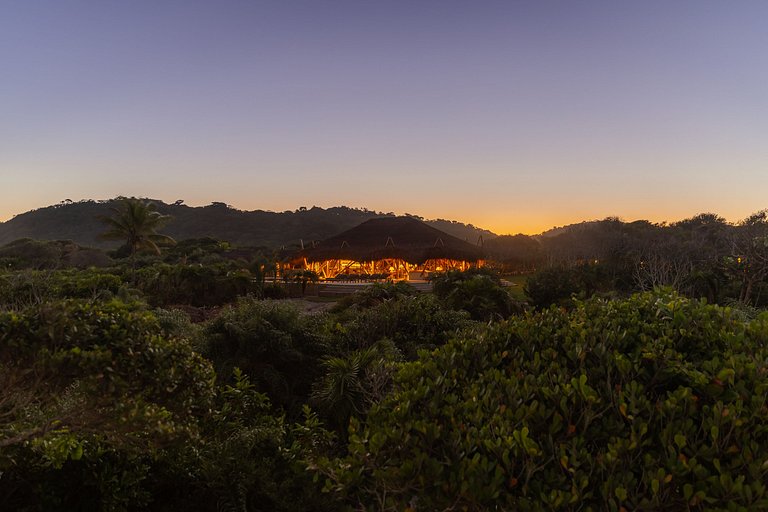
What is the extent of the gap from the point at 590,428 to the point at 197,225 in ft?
409

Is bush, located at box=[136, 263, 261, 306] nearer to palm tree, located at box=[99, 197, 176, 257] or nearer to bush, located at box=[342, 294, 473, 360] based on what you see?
palm tree, located at box=[99, 197, 176, 257]

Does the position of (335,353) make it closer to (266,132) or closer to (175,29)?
(175,29)

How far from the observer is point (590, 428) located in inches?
97.7

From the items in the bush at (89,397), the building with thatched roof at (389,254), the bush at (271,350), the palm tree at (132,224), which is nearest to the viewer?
the bush at (89,397)

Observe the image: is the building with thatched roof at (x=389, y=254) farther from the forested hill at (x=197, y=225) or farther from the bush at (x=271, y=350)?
the forested hill at (x=197, y=225)

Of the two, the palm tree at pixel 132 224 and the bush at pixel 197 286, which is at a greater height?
the palm tree at pixel 132 224

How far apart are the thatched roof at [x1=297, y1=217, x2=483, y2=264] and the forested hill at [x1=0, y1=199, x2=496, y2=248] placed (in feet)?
202

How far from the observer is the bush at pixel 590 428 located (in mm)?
2107

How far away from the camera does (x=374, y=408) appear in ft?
9.94

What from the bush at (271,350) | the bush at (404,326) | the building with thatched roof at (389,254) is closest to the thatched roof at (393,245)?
the building with thatched roof at (389,254)

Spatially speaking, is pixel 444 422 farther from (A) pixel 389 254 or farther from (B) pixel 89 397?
(A) pixel 389 254

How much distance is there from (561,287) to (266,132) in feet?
82.5

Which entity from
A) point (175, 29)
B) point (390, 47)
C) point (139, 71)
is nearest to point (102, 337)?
point (390, 47)

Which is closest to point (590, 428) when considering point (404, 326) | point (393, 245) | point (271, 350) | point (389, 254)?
point (271, 350)
